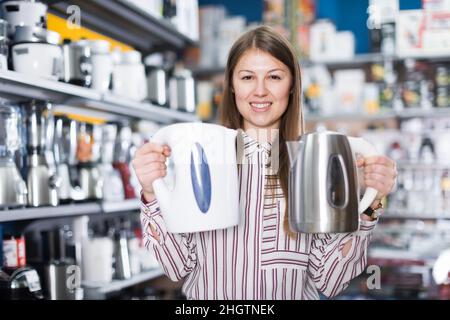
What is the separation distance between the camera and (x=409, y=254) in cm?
270

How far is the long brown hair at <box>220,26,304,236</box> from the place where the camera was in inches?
33.7

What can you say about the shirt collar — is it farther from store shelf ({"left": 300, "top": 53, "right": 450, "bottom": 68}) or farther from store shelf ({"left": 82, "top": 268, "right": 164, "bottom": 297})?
store shelf ({"left": 300, "top": 53, "right": 450, "bottom": 68})

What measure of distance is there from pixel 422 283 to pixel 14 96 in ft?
5.51

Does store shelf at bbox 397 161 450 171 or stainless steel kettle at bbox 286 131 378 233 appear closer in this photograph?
stainless steel kettle at bbox 286 131 378 233

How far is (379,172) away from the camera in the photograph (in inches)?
29.8

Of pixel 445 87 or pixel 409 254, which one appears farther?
pixel 445 87

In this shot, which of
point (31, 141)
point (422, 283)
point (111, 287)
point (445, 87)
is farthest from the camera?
point (445, 87)

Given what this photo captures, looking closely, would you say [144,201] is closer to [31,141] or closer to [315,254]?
[315,254]

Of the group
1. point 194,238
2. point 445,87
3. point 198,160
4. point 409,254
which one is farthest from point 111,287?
point 445,87

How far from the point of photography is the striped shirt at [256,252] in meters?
0.88

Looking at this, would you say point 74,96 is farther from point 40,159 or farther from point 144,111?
point 144,111

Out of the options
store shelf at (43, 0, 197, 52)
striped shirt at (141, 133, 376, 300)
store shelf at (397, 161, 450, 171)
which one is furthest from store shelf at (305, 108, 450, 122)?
striped shirt at (141, 133, 376, 300)

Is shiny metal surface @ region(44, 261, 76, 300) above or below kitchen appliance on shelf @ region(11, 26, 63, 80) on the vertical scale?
below

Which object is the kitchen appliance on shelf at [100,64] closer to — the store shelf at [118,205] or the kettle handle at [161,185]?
the store shelf at [118,205]
